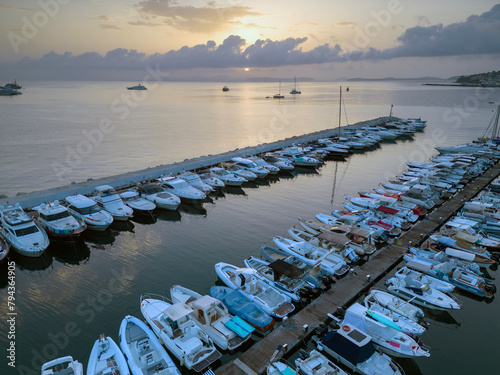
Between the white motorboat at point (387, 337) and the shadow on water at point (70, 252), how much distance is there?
73.9 feet

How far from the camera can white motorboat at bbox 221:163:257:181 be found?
150ft

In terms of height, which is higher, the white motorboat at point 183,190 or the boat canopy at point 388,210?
the white motorboat at point 183,190

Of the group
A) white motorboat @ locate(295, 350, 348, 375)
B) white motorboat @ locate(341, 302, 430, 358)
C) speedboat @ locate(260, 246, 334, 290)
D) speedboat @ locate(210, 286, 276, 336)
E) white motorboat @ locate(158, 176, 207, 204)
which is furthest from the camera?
white motorboat @ locate(158, 176, 207, 204)

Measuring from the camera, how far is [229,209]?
123ft

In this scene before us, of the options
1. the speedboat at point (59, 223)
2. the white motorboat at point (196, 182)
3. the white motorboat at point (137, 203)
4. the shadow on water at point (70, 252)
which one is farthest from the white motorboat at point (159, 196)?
the shadow on water at point (70, 252)

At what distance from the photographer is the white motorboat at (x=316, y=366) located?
14469 millimetres

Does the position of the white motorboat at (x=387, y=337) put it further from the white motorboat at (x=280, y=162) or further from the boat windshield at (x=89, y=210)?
the white motorboat at (x=280, y=162)

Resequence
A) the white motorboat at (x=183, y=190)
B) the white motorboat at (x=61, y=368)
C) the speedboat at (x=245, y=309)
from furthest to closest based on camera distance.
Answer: the white motorboat at (x=183, y=190) → the speedboat at (x=245, y=309) → the white motorboat at (x=61, y=368)

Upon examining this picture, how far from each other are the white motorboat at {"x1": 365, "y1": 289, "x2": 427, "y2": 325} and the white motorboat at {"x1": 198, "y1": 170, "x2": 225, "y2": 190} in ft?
86.3

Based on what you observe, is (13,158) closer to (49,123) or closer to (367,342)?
(49,123)

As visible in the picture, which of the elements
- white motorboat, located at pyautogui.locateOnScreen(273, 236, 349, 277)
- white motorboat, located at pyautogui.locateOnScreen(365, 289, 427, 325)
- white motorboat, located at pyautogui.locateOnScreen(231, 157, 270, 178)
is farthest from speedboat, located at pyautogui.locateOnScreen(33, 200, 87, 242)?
white motorboat, located at pyautogui.locateOnScreen(231, 157, 270, 178)

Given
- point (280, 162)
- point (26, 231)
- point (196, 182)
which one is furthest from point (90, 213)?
point (280, 162)

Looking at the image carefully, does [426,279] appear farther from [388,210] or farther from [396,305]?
[388,210]

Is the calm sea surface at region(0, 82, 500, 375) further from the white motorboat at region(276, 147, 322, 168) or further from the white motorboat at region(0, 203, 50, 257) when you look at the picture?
the white motorboat at region(276, 147, 322, 168)
